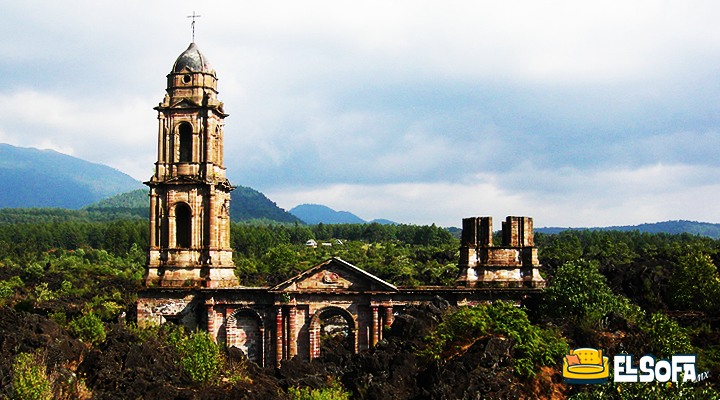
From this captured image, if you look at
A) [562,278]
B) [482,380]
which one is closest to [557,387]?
[482,380]

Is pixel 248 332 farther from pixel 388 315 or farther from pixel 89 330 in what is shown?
pixel 89 330

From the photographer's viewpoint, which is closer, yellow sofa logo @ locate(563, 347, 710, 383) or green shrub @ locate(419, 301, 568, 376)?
yellow sofa logo @ locate(563, 347, 710, 383)

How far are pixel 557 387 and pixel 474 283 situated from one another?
12053mm

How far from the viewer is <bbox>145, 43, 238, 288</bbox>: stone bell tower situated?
135 feet

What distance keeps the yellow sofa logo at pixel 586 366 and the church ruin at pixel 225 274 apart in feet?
32.2

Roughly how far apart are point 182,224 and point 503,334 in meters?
20.8

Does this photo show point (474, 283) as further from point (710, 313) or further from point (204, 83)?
point (204, 83)

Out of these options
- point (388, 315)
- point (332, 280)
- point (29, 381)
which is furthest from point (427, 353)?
point (29, 381)

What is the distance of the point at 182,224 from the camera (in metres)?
43.2

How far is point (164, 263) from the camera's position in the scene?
41438mm

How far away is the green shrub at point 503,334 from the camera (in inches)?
1177

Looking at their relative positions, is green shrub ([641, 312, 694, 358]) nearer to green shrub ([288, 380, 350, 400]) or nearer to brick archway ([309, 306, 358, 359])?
green shrub ([288, 380, 350, 400])

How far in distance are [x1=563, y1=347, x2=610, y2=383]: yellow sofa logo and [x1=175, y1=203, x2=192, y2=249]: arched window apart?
22.6m

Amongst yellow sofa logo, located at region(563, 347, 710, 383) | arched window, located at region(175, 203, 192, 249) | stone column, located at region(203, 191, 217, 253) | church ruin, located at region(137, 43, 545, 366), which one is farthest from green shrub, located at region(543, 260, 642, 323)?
arched window, located at region(175, 203, 192, 249)
